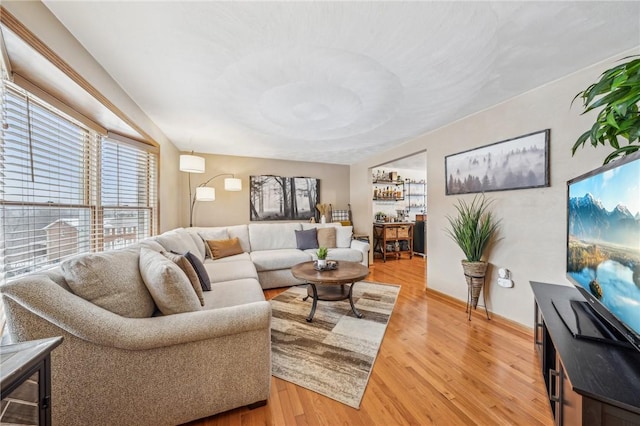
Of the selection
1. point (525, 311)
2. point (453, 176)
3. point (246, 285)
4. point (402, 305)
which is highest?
point (453, 176)

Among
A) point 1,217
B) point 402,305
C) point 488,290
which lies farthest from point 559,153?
point 1,217

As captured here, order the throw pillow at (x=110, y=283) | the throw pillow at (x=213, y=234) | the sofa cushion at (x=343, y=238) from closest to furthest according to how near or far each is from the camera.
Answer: the throw pillow at (x=110, y=283) < the throw pillow at (x=213, y=234) < the sofa cushion at (x=343, y=238)

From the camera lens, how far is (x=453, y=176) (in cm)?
291

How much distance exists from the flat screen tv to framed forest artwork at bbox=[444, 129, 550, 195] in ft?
2.55

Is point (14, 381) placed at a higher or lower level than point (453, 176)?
lower

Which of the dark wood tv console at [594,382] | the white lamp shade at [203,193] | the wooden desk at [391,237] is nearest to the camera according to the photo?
the dark wood tv console at [594,382]

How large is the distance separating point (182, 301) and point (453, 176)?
122 inches

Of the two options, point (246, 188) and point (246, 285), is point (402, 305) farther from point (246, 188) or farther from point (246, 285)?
point (246, 188)

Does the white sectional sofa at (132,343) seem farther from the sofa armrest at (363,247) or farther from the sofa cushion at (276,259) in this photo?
the sofa armrest at (363,247)

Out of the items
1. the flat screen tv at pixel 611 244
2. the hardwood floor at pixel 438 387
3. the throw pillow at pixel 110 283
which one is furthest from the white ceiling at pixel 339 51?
the hardwood floor at pixel 438 387

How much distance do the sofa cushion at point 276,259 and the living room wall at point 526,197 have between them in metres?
2.04

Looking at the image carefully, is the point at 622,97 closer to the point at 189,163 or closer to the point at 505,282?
the point at 505,282

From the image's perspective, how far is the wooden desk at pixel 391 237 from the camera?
5.49 m

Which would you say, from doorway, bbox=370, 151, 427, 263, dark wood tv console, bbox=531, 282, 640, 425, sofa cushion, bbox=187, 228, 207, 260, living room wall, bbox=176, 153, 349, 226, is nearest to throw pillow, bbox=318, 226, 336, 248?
living room wall, bbox=176, 153, 349, 226
